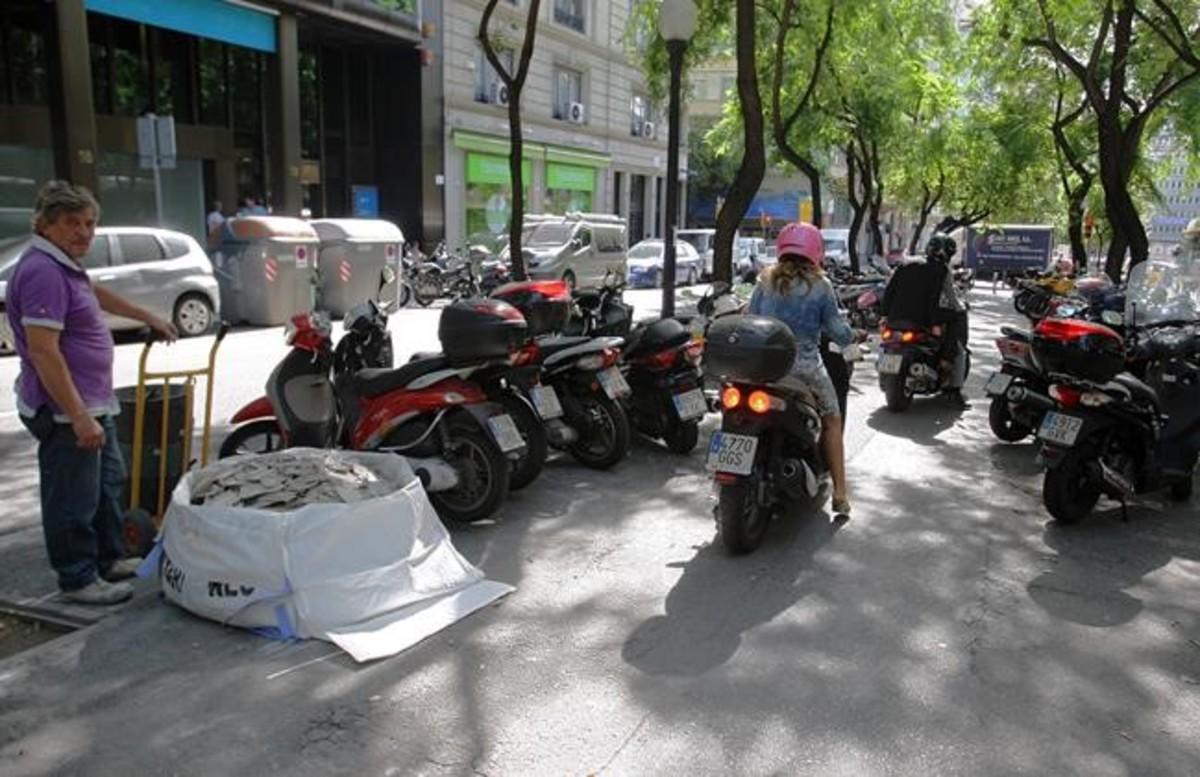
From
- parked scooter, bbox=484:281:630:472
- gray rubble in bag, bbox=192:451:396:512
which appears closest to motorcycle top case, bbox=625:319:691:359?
parked scooter, bbox=484:281:630:472

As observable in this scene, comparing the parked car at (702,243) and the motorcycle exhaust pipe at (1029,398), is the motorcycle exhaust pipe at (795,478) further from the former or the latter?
the parked car at (702,243)

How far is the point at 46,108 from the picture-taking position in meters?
18.9

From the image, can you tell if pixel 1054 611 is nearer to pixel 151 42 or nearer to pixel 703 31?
pixel 703 31

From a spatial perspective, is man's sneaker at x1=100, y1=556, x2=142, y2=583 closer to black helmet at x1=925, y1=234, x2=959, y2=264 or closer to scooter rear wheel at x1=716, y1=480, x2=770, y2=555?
scooter rear wheel at x1=716, y1=480, x2=770, y2=555

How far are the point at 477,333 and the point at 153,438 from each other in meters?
1.74

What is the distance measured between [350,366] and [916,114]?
84.3 ft

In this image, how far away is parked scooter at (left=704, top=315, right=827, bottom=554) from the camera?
4887mm

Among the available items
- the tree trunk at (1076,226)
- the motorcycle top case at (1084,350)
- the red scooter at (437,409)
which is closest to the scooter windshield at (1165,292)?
the motorcycle top case at (1084,350)

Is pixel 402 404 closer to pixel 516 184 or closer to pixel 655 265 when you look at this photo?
pixel 516 184

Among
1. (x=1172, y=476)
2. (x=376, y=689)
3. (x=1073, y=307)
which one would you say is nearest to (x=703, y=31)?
(x=1073, y=307)

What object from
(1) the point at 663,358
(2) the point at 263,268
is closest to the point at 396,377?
(1) the point at 663,358

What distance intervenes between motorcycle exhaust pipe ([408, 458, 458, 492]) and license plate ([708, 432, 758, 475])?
1.41m

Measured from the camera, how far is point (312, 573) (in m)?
4.03

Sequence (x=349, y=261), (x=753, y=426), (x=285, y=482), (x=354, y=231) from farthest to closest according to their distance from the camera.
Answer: (x=354, y=231) → (x=349, y=261) → (x=753, y=426) → (x=285, y=482)
